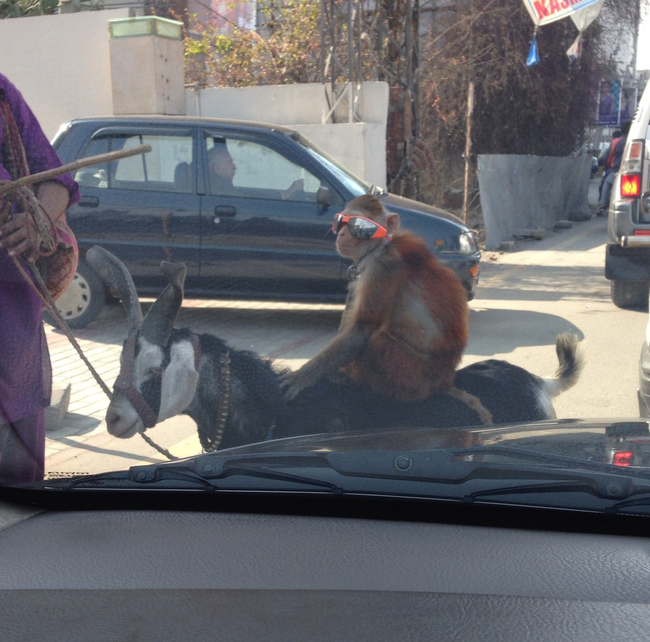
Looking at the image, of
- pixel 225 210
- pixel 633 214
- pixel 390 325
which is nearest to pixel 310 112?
pixel 225 210

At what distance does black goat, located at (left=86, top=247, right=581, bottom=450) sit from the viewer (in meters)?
3.29

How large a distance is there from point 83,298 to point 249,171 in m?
1.42

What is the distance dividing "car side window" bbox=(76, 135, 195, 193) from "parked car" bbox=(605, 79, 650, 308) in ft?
11.7

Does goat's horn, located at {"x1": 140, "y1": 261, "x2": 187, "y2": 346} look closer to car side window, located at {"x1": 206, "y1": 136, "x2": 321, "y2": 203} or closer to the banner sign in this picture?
car side window, located at {"x1": 206, "y1": 136, "x2": 321, "y2": 203}

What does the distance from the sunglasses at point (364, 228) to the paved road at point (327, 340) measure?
0.72 meters

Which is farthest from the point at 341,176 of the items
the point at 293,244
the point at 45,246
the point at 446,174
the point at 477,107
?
the point at 477,107

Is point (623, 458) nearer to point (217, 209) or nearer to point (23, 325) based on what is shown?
point (23, 325)

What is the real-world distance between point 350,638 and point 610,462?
3.14 ft

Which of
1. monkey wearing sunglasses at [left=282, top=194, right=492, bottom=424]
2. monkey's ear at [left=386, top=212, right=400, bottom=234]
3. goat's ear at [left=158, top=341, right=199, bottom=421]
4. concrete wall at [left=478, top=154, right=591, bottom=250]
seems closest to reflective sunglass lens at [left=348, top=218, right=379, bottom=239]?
monkey wearing sunglasses at [left=282, top=194, right=492, bottom=424]

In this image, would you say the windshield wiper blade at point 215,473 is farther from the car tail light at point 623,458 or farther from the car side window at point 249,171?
the car side window at point 249,171

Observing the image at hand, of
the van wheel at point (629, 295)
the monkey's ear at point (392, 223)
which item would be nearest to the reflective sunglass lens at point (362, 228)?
the monkey's ear at point (392, 223)

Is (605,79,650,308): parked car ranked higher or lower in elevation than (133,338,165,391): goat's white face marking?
higher

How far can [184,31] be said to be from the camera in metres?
4.53

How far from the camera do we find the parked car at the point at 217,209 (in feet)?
12.7
